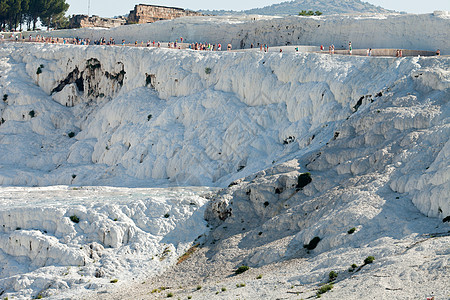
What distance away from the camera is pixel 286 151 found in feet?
150

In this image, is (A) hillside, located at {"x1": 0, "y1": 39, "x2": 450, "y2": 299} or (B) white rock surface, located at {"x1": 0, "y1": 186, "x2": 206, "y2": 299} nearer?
(A) hillside, located at {"x1": 0, "y1": 39, "x2": 450, "y2": 299}

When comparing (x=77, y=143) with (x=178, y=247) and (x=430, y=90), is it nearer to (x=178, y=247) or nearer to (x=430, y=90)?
(x=178, y=247)

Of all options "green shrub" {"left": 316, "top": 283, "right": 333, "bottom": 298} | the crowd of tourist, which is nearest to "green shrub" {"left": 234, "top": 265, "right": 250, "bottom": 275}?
"green shrub" {"left": 316, "top": 283, "right": 333, "bottom": 298}

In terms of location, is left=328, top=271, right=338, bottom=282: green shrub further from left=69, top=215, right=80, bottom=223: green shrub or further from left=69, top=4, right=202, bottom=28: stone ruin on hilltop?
left=69, top=4, right=202, bottom=28: stone ruin on hilltop

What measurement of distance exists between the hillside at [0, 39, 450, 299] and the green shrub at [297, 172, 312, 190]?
0.22 meters

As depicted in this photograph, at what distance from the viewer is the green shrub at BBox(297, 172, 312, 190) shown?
37.8 metres

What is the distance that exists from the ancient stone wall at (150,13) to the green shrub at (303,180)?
194 ft

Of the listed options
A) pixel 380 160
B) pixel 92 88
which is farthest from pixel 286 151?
pixel 92 88

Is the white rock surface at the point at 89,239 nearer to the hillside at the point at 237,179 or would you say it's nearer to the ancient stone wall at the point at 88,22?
the hillside at the point at 237,179

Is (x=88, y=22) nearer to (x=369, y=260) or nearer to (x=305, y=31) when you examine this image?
Result: (x=305, y=31)

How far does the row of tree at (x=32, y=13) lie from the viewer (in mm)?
89812

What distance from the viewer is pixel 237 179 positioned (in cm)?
4488

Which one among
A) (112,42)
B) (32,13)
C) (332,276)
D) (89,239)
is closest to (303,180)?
(332,276)

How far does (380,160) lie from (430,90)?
23.0ft
